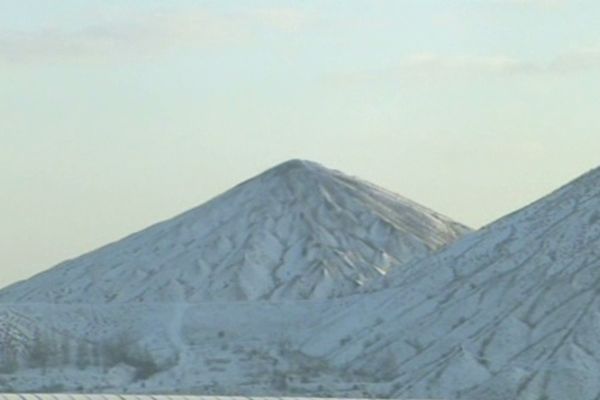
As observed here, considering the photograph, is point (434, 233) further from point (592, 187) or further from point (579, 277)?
point (579, 277)

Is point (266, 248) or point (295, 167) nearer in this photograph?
point (266, 248)

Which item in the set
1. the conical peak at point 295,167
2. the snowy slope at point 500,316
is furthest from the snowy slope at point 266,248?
the snowy slope at point 500,316

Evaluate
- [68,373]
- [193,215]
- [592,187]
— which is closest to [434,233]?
[193,215]

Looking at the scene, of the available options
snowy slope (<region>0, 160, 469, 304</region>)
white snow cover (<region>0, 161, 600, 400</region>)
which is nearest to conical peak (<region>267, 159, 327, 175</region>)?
snowy slope (<region>0, 160, 469, 304</region>)

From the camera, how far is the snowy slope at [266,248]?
179625 mm

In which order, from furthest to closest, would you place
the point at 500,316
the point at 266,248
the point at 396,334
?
the point at 266,248
the point at 396,334
the point at 500,316

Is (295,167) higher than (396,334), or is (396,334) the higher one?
(295,167)

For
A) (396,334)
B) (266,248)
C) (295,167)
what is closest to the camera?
(396,334)

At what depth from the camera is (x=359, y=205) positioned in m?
193

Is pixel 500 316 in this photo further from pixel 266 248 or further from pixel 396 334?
pixel 266 248

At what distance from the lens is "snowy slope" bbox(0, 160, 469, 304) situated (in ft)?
589

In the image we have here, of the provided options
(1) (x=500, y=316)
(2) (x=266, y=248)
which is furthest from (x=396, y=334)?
(2) (x=266, y=248)

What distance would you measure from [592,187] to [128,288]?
46822 millimetres

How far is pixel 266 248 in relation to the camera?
608ft
